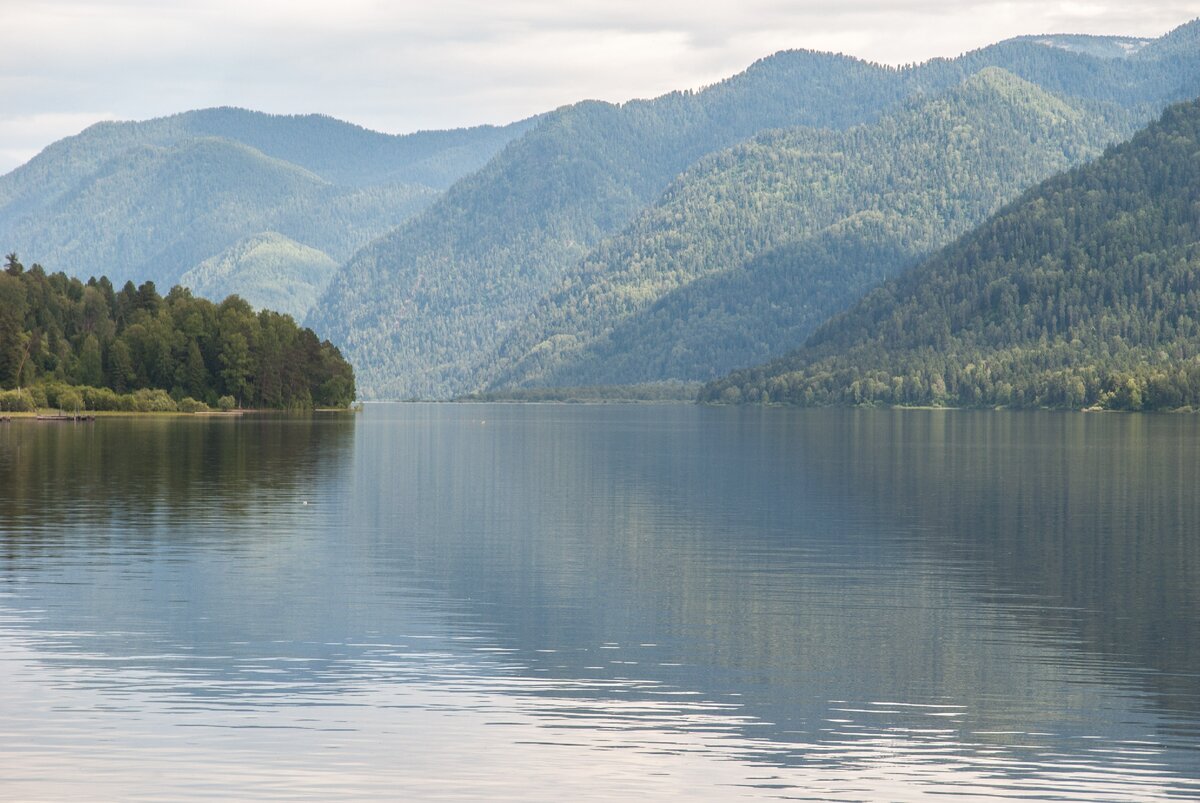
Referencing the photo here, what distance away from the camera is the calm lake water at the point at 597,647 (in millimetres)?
33062

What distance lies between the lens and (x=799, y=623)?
50.6 m

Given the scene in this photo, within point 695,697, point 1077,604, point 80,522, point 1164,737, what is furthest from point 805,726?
point 80,522

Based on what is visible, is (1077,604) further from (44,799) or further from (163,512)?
(163,512)

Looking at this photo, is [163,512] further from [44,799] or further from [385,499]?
[44,799]

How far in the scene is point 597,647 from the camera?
46312mm

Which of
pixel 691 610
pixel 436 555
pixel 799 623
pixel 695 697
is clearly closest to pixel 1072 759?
pixel 695 697

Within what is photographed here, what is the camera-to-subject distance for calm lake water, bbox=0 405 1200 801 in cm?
3306

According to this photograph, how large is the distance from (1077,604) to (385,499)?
170 feet

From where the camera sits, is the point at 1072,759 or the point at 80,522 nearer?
the point at 1072,759

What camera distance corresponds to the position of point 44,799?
100.0 ft

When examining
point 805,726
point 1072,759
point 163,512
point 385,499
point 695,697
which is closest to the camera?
point 1072,759

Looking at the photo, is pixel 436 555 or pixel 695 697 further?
pixel 436 555

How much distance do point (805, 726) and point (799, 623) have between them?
1393cm

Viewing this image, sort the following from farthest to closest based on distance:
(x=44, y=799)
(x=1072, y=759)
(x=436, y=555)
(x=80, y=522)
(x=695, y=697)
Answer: (x=80, y=522) < (x=436, y=555) < (x=695, y=697) < (x=1072, y=759) < (x=44, y=799)
